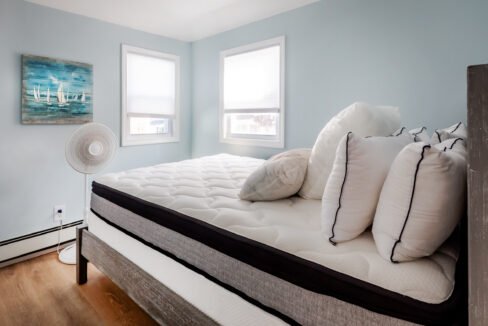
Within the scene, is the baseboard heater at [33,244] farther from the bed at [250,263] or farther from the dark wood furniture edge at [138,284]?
the bed at [250,263]

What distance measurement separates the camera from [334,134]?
1517mm

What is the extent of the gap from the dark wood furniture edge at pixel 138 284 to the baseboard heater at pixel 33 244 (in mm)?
924

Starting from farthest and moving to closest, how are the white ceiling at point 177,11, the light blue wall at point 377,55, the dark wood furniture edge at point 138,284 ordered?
the white ceiling at point 177,11, the light blue wall at point 377,55, the dark wood furniture edge at point 138,284

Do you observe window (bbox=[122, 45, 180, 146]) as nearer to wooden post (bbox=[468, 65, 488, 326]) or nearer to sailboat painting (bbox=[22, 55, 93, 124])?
sailboat painting (bbox=[22, 55, 93, 124])

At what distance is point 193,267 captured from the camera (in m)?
1.36

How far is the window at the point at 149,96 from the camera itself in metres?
3.54

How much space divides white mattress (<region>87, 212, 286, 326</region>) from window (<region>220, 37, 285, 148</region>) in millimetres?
1959

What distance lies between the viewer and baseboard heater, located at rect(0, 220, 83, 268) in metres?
2.64

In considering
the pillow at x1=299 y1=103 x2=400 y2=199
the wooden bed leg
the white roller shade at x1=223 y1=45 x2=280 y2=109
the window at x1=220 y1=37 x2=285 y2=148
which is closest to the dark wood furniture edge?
the wooden bed leg

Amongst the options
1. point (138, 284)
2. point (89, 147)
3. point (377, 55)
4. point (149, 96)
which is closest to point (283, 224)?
point (138, 284)

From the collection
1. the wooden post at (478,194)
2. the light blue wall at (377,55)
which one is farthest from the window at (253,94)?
the wooden post at (478,194)

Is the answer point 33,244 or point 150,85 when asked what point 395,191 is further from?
point 150,85

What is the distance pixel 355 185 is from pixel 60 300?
2.09 m

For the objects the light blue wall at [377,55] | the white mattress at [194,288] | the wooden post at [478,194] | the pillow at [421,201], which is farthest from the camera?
the light blue wall at [377,55]
